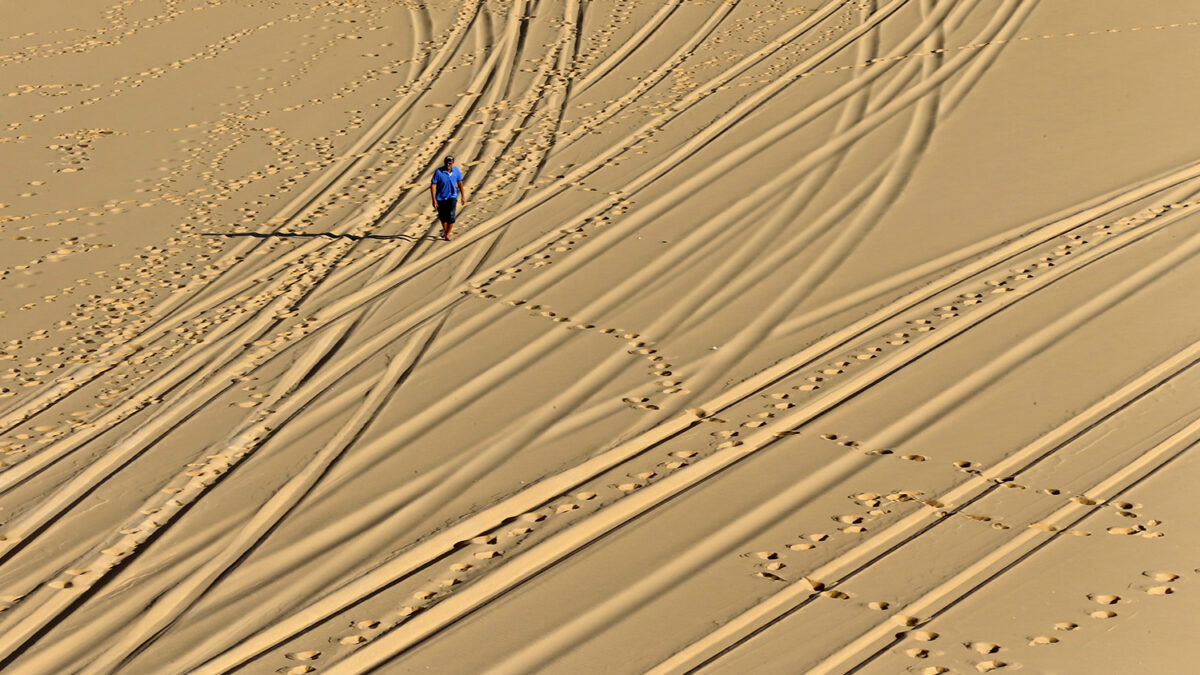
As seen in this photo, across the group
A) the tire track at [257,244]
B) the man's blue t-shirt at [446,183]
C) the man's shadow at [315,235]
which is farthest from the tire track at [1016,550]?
the man's shadow at [315,235]

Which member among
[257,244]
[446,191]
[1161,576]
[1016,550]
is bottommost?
[1161,576]

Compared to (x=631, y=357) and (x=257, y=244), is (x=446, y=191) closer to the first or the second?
(x=257, y=244)

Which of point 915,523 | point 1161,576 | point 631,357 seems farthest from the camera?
point 631,357

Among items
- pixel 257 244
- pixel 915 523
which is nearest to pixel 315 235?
pixel 257 244

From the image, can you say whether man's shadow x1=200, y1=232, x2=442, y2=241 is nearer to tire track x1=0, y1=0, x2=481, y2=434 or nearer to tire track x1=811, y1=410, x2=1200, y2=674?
tire track x1=0, y1=0, x2=481, y2=434

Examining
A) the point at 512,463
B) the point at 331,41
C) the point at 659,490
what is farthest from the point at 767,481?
the point at 331,41

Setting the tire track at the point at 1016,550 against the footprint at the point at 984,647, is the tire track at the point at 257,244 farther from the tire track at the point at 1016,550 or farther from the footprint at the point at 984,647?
the footprint at the point at 984,647

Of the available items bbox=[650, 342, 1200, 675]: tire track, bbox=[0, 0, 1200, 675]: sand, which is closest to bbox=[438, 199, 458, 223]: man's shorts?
bbox=[0, 0, 1200, 675]: sand

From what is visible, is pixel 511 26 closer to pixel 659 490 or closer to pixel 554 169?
pixel 554 169
